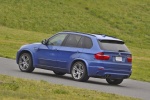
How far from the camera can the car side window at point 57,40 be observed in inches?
777

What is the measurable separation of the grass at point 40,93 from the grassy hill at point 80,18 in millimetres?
31270

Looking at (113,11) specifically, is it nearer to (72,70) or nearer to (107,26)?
(107,26)

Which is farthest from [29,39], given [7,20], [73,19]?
[73,19]

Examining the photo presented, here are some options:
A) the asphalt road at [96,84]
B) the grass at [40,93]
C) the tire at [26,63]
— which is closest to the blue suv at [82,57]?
the tire at [26,63]

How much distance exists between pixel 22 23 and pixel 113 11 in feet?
46.9

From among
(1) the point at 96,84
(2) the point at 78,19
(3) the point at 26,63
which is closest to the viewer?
(1) the point at 96,84

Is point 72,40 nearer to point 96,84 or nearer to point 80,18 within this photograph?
point 96,84

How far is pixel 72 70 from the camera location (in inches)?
743

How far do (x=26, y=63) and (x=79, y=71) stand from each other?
7.83 feet

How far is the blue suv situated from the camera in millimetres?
18516

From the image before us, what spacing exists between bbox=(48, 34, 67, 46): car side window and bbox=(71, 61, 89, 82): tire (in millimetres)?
1262

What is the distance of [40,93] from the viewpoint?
44.0ft

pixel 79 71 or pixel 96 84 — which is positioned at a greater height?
pixel 79 71

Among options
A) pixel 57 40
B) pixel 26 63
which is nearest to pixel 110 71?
pixel 57 40
